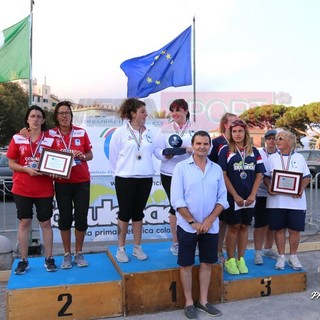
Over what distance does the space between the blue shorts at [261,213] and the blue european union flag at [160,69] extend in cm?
343

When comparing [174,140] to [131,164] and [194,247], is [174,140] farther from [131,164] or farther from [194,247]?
[194,247]

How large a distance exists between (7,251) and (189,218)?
289 centimetres

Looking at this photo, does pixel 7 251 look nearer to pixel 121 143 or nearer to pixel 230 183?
pixel 121 143

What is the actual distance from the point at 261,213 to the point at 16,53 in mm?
4556

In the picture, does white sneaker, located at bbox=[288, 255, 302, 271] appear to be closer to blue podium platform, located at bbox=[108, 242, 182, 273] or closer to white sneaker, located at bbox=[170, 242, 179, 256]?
blue podium platform, located at bbox=[108, 242, 182, 273]

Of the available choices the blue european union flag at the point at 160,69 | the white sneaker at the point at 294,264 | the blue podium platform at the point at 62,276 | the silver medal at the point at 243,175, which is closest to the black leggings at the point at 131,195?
the blue podium platform at the point at 62,276

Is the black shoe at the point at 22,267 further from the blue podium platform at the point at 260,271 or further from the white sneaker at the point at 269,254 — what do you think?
the white sneaker at the point at 269,254

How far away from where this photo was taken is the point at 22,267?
4098 mm

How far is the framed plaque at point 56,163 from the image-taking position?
3859mm

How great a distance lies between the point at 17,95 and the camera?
105ft

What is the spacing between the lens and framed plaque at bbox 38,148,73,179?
3859 millimetres

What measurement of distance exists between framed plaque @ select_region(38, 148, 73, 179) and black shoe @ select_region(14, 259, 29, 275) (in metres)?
1.06

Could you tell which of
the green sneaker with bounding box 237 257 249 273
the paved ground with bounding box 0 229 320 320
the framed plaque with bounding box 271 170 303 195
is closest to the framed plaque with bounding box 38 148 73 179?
the paved ground with bounding box 0 229 320 320

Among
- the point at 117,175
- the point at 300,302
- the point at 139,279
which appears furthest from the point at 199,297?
the point at 117,175
